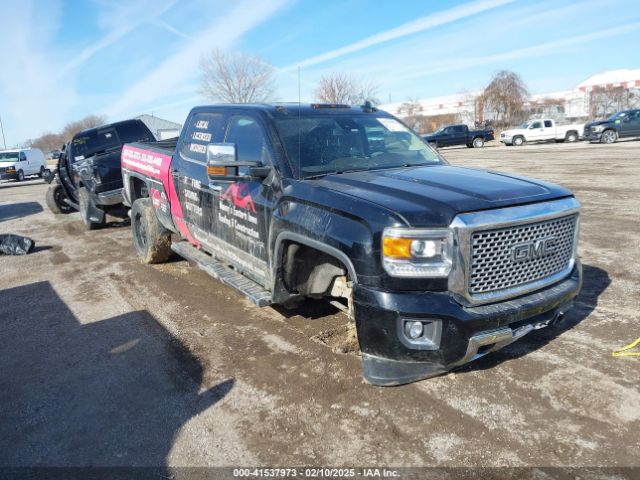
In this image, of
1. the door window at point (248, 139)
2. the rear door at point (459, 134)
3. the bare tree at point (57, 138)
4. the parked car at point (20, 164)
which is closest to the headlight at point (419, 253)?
the door window at point (248, 139)


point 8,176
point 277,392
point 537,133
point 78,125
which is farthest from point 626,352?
point 78,125

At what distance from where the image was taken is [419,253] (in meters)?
2.83

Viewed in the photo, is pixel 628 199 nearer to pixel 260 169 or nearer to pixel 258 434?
pixel 260 169

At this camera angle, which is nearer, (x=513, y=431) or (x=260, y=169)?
(x=513, y=431)

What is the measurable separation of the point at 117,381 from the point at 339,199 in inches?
83.7

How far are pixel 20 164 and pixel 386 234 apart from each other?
104ft

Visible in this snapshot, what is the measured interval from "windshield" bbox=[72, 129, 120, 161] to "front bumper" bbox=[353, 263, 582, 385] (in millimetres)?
8679

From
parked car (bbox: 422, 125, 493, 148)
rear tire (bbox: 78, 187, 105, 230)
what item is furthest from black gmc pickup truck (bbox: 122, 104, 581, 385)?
parked car (bbox: 422, 125, 493, 148)

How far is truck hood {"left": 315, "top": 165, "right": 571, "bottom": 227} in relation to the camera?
2.85 m

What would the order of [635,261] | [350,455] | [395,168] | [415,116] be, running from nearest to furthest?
[350,455] → [395,168] → [635,261] → [415,116]

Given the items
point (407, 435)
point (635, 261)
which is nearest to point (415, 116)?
point (635, 261)

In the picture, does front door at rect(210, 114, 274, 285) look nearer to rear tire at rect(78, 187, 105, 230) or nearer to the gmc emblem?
the gmc emblem

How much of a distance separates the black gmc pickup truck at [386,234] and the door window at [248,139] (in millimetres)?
16

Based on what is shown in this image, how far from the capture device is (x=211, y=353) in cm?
402
